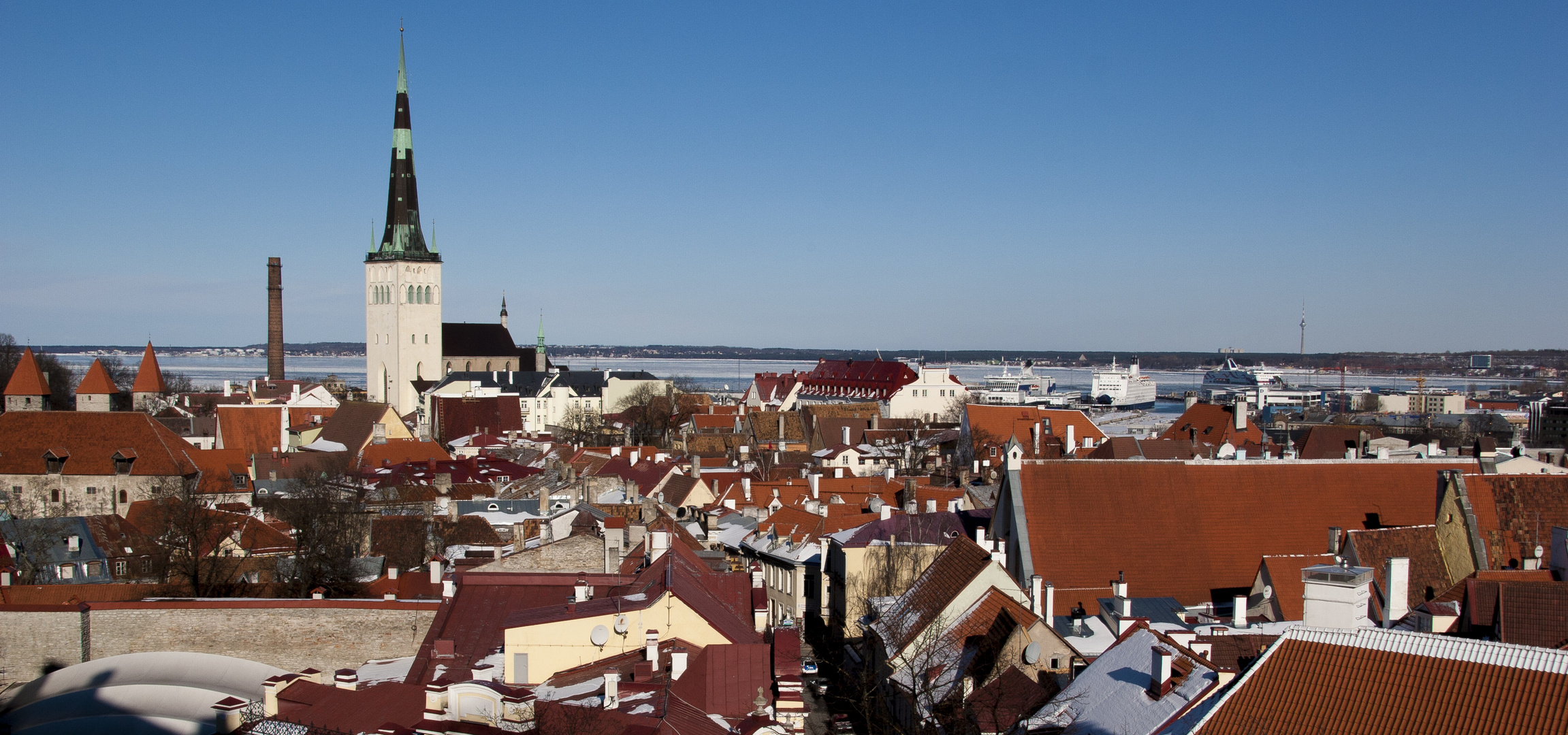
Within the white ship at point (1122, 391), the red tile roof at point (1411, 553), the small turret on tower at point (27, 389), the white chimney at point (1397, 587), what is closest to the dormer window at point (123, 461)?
the small turret on tower at point (27, 389)

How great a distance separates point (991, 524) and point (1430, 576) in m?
8.16

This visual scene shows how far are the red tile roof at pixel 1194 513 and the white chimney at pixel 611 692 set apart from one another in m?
11.2

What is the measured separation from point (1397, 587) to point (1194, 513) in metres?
7.65

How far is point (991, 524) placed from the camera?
2738 cm

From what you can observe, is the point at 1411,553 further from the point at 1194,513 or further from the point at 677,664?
the point at 677,664

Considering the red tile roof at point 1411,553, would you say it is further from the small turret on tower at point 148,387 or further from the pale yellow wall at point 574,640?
the small turret on tower at point 148,387

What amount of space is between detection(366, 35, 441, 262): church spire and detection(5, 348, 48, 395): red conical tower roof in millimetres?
44169

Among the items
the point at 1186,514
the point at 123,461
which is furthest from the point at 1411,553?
the point at 123,461

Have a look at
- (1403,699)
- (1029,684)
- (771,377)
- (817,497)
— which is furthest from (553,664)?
(771,377)

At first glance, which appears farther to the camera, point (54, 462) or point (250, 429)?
point (250, 429)

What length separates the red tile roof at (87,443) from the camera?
50.8 m

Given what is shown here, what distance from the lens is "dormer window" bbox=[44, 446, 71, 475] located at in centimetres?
5059

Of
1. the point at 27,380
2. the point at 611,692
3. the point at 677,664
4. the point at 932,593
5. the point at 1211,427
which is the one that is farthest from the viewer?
the point at 27,380

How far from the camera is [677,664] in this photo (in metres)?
16.5
